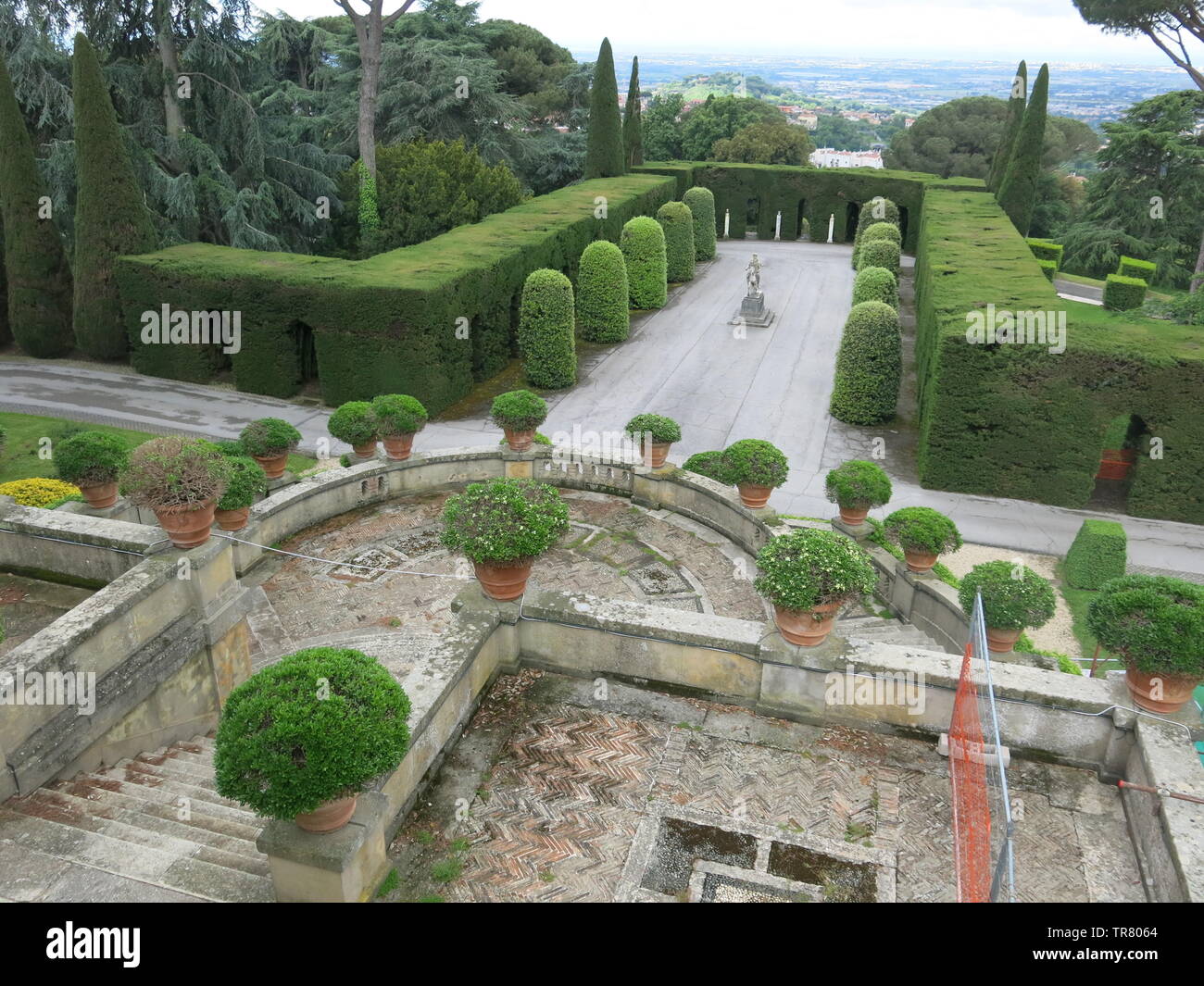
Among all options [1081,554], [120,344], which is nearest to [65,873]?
[1081,554]

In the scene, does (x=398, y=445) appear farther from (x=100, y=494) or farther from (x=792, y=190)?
(x=792, y=190)

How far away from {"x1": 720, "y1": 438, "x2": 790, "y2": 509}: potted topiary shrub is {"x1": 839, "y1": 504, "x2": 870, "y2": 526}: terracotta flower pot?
117 centimetres

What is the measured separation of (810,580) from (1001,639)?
456 centimetres

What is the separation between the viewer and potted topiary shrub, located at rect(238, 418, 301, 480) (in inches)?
600

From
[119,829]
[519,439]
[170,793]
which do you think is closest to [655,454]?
[519,439]

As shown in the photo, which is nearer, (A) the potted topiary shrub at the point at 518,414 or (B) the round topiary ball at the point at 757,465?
(B) the round topiary ball at the point at 757,465

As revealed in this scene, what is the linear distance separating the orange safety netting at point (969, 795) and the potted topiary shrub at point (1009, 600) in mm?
3255

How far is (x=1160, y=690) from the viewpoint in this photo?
24.6 feet

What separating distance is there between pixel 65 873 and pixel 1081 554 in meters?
17.4

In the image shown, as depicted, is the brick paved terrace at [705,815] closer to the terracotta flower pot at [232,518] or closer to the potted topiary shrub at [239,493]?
the potted topiary shrub at [239,493]

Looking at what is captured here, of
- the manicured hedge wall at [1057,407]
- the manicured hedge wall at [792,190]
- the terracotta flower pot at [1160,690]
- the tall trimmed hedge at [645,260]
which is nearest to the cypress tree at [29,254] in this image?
the tall trimmed hedge at [645,260]

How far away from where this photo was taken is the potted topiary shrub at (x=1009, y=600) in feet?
35.5
